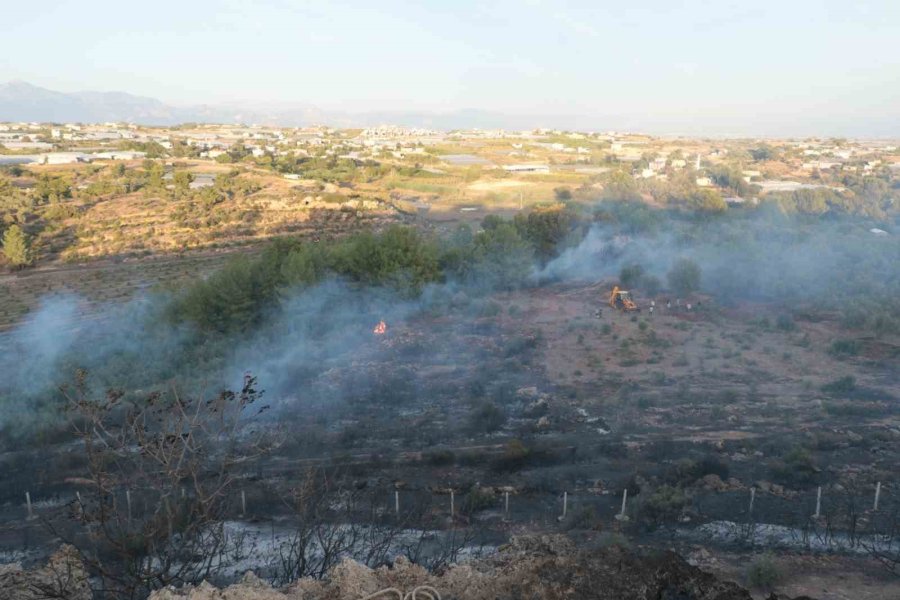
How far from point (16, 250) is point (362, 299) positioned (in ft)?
68.2

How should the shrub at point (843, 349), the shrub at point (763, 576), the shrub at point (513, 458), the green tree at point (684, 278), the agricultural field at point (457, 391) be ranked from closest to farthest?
the shrub at point (763, 576)
the agricultural field at point (457, 391)
the shrub at point (513, 458)
the shrub at point (843, 349)
the green tree at point (684, 278)

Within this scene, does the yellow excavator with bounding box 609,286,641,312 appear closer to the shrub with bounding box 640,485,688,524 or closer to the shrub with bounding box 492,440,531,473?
the shrub with bounding box 492,440,531,473

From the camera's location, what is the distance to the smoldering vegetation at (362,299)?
17.5m

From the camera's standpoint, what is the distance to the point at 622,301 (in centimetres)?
2361

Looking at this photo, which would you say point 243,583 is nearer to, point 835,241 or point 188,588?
point 188,588

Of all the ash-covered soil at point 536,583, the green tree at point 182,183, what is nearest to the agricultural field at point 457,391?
the ash-covered soil at point 536,583

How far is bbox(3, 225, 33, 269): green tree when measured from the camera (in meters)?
32.4

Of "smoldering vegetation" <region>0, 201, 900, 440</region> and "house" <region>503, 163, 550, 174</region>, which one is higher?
"house" <region>503, 163, 550, 174</region>

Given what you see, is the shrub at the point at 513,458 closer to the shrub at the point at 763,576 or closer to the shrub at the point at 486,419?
the shrub at the point at 486,419

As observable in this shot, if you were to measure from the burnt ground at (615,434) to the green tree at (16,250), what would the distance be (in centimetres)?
2281

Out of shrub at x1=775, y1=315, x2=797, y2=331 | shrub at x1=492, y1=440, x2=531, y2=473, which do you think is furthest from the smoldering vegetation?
shrub at x1=492, y1=440, x2=531, y2=473

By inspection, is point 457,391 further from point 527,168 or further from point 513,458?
point 527,168

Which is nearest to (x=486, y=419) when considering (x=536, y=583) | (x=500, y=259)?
(x=536, y=583)

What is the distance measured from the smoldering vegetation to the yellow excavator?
1565 millimetres
